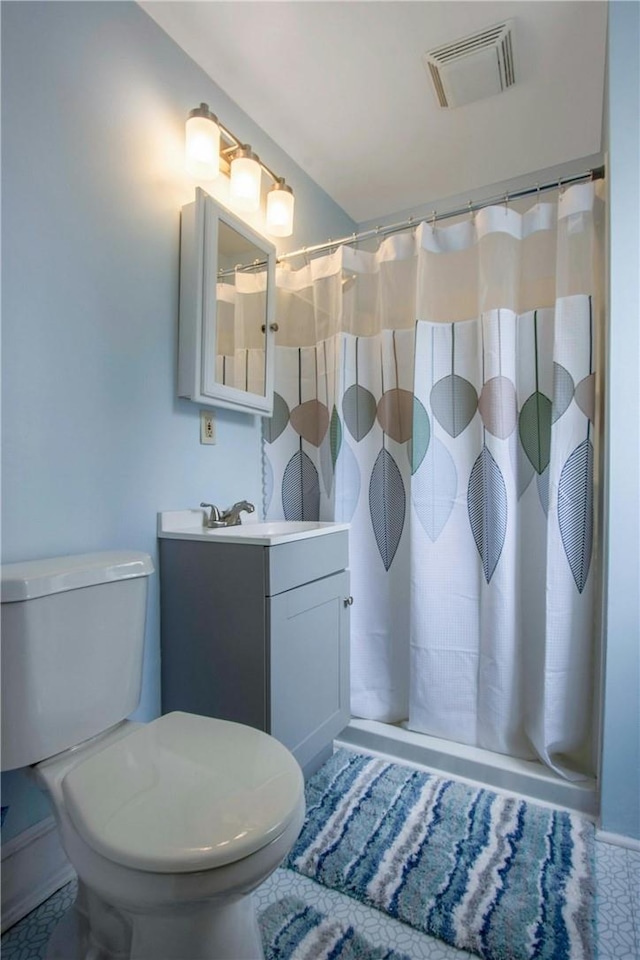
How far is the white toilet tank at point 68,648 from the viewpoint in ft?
→ 3.03

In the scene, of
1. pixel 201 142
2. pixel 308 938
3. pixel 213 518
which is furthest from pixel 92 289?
pixel 308 938

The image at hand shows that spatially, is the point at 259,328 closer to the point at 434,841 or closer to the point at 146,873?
the point at 146,873

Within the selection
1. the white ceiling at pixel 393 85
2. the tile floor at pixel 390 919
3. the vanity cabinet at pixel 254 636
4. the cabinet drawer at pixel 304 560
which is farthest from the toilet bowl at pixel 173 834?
the white ceiling at pixel 393 85

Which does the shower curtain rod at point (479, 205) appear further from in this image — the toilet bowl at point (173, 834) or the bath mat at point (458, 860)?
the bath mat at point (458, 860)

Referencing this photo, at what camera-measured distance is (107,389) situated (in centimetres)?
131

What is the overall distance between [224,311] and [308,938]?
1.72m

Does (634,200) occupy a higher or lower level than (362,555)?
higher

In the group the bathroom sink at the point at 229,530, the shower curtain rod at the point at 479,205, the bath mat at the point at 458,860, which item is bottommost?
the bath mat at the point at 458,860

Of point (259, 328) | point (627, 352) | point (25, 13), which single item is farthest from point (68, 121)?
point (627, 352)

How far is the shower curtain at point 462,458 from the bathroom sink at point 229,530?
0.56ft

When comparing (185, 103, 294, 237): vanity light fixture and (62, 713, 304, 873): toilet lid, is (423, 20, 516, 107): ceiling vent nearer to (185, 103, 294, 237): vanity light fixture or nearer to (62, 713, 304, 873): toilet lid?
(185, 103, 294, 237): vanity light fixture

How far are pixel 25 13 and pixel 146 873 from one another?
1805 millimetres

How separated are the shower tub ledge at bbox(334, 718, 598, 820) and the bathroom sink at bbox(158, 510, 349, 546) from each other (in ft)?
2.60

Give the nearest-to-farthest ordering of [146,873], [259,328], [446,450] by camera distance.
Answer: [146,873], [446,450], [259,328]
